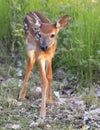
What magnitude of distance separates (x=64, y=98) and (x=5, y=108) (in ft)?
2.99

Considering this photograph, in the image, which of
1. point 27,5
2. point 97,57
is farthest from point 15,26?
point 97,57

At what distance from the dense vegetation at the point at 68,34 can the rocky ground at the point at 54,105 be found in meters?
0.22

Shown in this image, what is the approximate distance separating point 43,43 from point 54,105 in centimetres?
91

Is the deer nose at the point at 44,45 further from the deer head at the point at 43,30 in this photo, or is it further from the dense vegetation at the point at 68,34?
the dense vegetation at the point at 68,34

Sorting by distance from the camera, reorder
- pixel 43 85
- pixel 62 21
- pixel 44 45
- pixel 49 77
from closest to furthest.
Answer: pixel 44 45 → pixel 43 85 → pixel 62 21 → pixel 49 77

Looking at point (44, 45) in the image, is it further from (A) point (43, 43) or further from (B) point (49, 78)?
(B) point (49, 78)

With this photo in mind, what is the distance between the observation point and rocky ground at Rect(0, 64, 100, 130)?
572 centimetres

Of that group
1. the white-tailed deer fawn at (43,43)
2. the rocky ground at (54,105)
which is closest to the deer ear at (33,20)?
the white-tailed deer fawn at (43,43)

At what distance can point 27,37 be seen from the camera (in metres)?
6.44

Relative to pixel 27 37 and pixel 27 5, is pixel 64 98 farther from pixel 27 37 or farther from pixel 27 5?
pixel 27 5

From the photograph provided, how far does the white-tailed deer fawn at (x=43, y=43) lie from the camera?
592cm

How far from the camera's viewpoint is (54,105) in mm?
6375

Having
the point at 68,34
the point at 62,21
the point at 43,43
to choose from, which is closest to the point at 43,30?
the point at 43,43

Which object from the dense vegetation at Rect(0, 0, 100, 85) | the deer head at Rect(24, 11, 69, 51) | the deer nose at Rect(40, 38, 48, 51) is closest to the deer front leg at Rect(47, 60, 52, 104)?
the deer head at Rect(24, 11, 69, 51)
